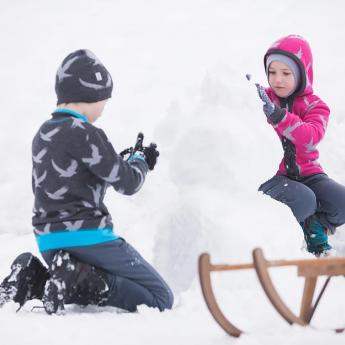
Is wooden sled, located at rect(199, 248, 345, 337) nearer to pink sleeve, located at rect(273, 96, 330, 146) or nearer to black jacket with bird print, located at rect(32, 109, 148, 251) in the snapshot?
black jacket with bird print, located at rect(32, 109, 148, 251)

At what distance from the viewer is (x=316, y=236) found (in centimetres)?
315

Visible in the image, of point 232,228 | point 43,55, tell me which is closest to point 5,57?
point 43,55

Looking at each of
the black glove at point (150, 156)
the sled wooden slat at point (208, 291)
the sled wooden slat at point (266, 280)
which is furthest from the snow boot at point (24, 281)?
the sled wooden slat at point (266, 280)

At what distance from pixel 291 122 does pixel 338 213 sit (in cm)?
67

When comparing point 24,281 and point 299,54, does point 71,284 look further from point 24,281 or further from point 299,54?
point 299,54

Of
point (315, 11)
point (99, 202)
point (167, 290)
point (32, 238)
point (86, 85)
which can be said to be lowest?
point (32, 238)

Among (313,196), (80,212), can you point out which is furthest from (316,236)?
(80,212)

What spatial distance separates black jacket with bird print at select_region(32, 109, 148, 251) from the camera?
208 centimetres

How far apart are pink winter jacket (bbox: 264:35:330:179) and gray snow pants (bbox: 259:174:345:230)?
87 millimetres

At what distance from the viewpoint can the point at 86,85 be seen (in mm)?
2195

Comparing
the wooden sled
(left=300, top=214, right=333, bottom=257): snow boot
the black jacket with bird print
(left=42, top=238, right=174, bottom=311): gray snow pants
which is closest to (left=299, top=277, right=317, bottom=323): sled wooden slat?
the wooden sled

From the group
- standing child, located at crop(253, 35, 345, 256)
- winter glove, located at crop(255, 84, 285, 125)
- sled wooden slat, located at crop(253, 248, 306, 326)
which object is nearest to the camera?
sled wooden slat, located at crop(253, 248, 306, 326)

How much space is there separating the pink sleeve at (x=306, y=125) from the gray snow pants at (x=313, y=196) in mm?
286

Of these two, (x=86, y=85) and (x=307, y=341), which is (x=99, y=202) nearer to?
(x=86, y=85)
